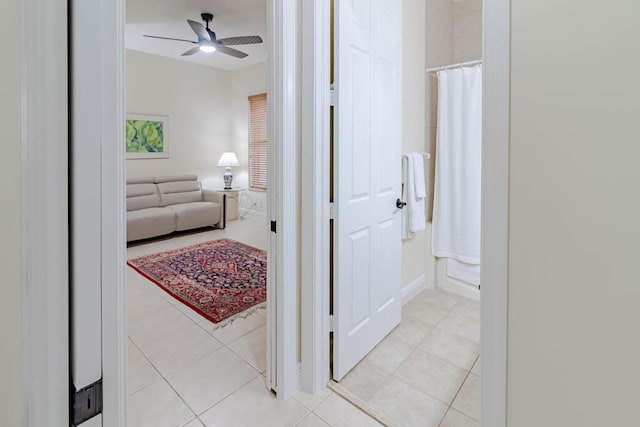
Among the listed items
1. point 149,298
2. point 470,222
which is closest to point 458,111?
point 470,222

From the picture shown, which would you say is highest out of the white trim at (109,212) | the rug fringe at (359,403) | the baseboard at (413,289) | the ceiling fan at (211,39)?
the ceiling fan at (211,39)

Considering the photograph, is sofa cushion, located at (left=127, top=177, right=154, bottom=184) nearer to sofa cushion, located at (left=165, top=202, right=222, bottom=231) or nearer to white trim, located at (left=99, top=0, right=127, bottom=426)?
sofa cushion, located at (left=165, top=202, right=222, bottom=231)

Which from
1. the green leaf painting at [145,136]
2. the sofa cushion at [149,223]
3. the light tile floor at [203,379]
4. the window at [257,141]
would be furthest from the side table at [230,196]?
the light tile floor at [203,379]

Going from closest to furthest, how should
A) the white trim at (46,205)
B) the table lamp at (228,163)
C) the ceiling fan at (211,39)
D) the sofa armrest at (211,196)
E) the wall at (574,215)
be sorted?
the white trim at (46,205)
the wall at (574,215)
the ceiling fan at (211,39)
the sofa armrest at (211,196)
the table lamp at (228,163)

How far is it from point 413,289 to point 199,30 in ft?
12.4

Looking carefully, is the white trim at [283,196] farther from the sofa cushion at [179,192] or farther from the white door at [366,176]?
the sofa cushion at [179,192]

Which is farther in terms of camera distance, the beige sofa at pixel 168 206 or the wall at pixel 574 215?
the beige sofa at pixel 168 206

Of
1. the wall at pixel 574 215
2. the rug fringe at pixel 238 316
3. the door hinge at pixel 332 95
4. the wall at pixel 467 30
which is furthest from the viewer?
the wall at pixel 467 30

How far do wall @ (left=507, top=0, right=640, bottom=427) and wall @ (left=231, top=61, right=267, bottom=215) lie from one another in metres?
5.68

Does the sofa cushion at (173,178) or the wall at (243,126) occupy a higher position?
the wall at (243,126)

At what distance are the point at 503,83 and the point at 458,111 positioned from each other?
225cm

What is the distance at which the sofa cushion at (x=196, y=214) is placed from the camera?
5.01 meters

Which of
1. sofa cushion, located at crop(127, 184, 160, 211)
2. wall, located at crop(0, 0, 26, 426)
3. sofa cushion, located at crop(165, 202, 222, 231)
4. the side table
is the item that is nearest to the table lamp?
the side table

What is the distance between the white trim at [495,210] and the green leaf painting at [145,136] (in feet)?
18.8
